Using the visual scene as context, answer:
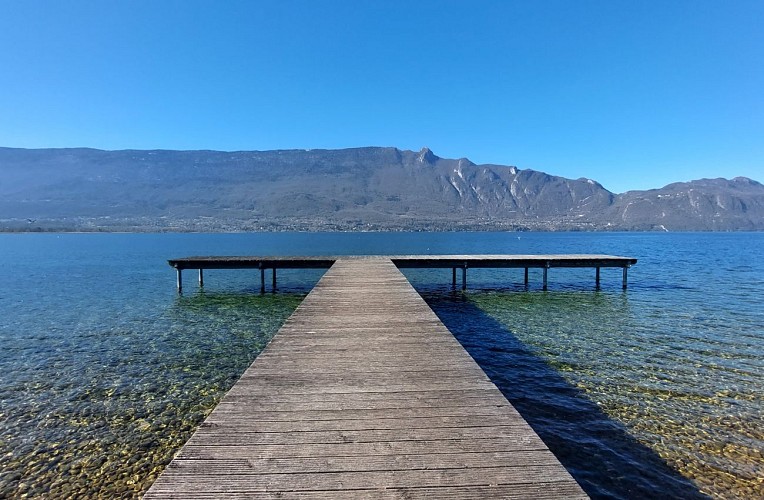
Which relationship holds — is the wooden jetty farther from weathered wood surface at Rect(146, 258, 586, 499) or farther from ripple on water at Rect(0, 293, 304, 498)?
weathered wood surface at Rect(146, 258, 586, 499)

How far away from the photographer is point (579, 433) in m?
7.69

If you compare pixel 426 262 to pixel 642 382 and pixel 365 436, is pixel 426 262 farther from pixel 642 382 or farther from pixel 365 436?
pixel 365 436

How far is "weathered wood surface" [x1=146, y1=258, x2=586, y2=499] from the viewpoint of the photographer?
3.43m

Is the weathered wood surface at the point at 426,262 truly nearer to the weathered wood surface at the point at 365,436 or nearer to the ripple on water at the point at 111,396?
the ripple on water at the point at 111,396

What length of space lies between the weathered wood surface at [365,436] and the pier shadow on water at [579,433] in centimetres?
249

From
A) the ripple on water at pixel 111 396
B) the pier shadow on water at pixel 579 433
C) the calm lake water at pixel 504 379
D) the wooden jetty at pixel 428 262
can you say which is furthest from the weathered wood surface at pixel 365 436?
the wooden jetty at pixel 428 262

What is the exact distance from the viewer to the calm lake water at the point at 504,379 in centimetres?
666

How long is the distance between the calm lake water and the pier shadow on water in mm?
33

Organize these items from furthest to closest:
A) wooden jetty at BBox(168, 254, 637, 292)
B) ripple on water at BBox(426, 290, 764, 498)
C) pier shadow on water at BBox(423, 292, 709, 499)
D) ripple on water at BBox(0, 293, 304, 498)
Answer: wooden jetty at BBox(168, 254, 637, 292) → ripple on water at BBox(426, 290, 764, 498) → ripple on water at BBox(0, 293, 304, 498) → pier shadow on water at BBox(423, 292, 709, 499)

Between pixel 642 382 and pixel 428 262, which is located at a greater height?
pixel 428 262

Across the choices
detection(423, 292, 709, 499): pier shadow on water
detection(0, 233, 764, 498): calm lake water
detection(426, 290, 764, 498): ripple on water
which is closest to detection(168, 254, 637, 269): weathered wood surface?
detection(0, 233, 764, 498): calm lake water

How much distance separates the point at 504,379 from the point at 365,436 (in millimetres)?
7097

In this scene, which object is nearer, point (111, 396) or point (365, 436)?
point (365, 436)

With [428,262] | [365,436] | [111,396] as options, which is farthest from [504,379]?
[428,262]
